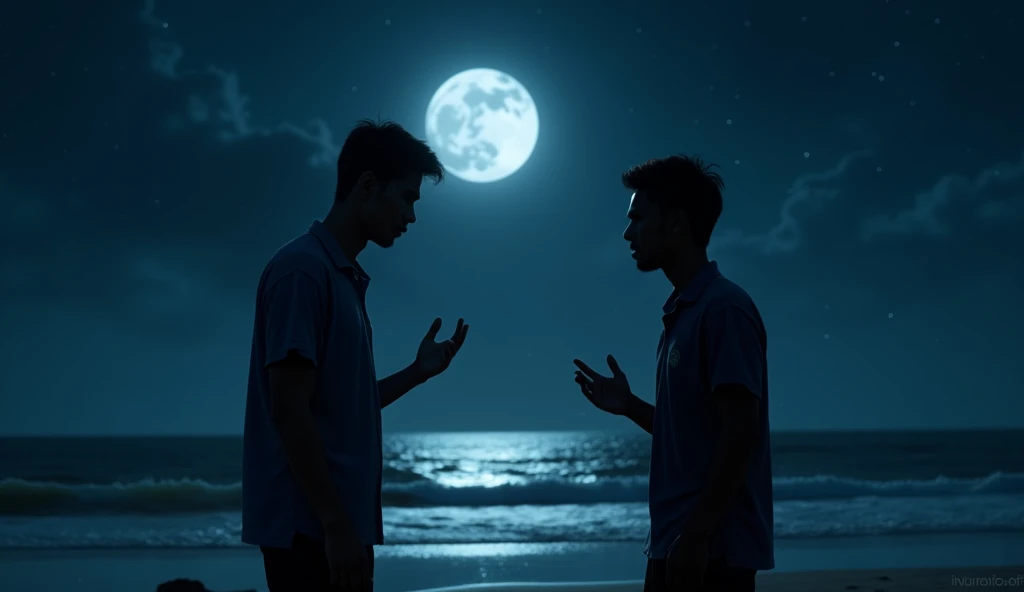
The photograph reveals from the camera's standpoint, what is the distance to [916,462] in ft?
118

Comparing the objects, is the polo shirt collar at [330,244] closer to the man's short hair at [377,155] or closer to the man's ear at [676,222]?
the man's short hair at [377,155]

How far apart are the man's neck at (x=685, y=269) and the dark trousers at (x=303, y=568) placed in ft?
4.25

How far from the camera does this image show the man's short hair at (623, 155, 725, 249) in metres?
2.54

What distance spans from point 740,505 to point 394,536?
10488 millimetres

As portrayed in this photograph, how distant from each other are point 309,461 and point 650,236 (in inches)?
49.2

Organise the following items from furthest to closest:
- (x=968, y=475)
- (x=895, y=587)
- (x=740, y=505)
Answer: (x=968, y=475) < (x=895, y=587) < (x=740, y=505)

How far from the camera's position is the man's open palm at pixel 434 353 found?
9.64ft

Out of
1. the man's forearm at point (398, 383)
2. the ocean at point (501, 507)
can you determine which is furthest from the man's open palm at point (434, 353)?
the ocean at point (501, 507)

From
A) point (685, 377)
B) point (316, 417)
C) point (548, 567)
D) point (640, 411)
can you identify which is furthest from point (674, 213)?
point (548, 567)

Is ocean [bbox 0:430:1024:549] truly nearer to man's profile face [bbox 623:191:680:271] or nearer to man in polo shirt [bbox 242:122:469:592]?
man's profile face [bbox 623:191:680:271]

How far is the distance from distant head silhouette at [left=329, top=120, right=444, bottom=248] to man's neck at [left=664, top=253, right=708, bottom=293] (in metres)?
0.84

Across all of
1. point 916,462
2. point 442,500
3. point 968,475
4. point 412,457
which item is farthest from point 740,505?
point 412,457

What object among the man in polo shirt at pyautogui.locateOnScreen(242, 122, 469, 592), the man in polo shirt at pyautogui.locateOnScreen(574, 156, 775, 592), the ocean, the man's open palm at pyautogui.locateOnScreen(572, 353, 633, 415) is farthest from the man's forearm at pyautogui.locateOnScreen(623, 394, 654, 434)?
the ocean

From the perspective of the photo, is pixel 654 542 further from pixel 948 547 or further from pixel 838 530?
pixel 838 530
